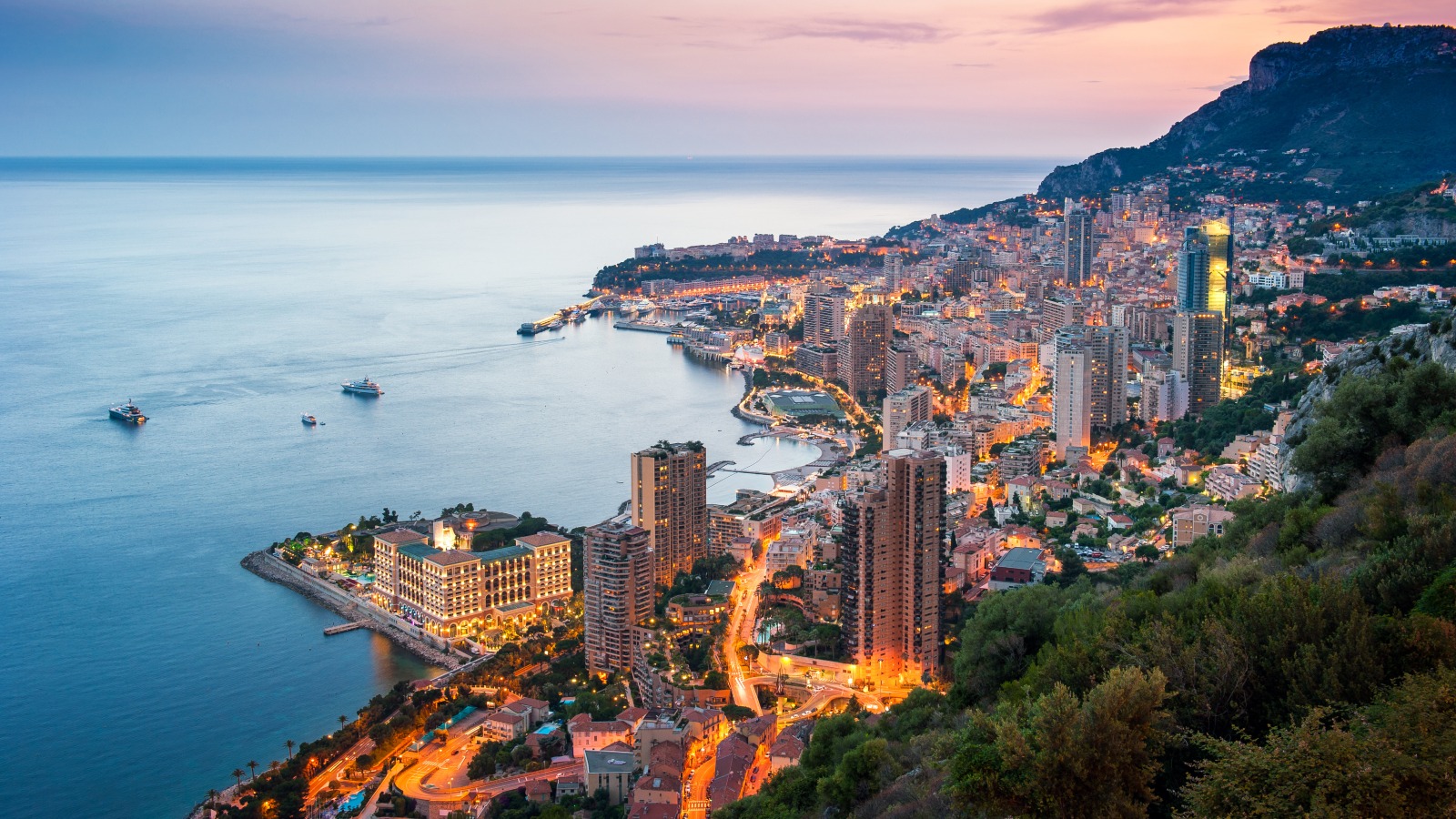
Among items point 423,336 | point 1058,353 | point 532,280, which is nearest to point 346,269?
point 532,280

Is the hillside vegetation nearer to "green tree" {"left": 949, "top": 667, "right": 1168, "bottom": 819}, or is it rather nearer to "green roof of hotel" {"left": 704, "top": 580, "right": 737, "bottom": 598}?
"green tree" {"left": 949, "top": 667, "right": 1168, "bottom": 819}

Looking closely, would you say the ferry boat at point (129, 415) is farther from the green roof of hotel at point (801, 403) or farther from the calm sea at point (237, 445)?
the green roof of hotel at point (801, 403)

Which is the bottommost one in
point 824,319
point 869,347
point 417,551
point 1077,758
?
point 417,551

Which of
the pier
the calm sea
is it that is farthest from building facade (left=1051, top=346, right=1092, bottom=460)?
the pier

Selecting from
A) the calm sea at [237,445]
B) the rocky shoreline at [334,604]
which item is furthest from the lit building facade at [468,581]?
the calm sea at [237,445]

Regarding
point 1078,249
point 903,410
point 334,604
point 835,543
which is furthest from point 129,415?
point 1078,249

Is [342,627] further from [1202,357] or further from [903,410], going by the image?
[1202,357]
